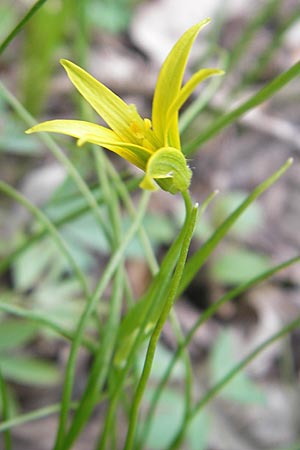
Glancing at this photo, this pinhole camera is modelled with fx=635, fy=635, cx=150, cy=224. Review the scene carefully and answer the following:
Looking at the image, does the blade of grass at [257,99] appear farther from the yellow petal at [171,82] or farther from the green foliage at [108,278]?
the yellow petal at [171,82]

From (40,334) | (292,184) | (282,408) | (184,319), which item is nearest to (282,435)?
(282,408)

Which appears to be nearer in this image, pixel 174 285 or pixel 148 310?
pixel 174 285

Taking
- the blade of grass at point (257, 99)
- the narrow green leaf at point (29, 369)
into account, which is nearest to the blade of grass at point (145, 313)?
the blade of grass at point (257, 99)

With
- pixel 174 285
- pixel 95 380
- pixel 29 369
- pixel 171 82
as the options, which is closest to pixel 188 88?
pixel 171 82

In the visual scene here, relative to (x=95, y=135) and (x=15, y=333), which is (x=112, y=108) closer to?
(x=95, y=135)

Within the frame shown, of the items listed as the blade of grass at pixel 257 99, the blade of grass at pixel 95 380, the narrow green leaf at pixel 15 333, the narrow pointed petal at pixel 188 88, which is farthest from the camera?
the narrow green leaf at pixel 15 333

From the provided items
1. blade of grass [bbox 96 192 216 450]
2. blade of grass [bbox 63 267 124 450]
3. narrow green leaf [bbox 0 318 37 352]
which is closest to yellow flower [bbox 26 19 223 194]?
blade of grass [bbox 96 192 216 450]

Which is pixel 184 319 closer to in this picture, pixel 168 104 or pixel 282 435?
pixel 282 435
